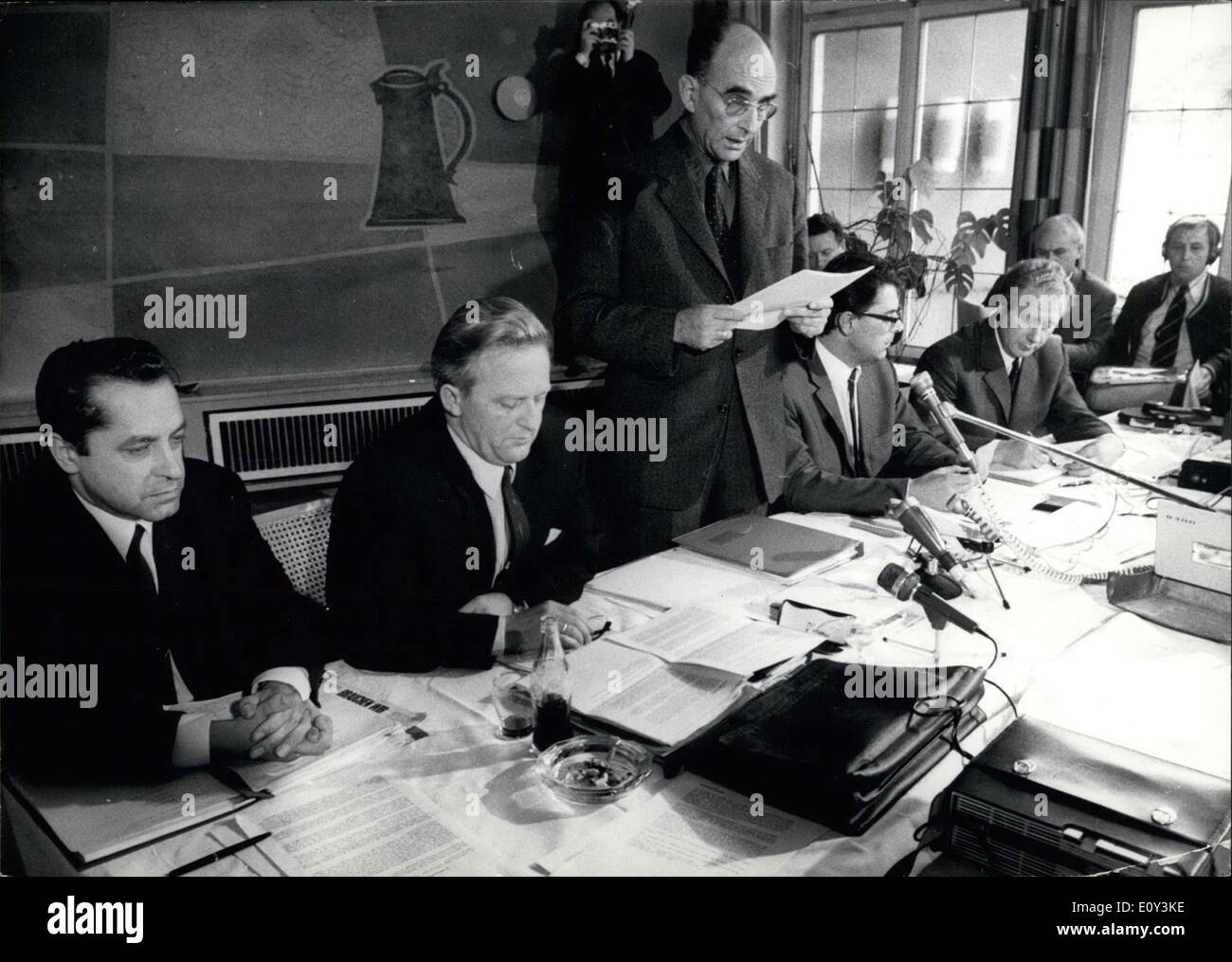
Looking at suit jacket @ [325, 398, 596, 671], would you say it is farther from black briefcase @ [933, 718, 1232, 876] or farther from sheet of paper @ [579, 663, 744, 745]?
black briefcase @ [933, 718, 1232, 876]

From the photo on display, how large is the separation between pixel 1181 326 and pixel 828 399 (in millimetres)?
1236

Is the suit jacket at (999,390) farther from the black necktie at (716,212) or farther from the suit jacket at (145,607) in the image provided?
the suit jacket at (145,607)

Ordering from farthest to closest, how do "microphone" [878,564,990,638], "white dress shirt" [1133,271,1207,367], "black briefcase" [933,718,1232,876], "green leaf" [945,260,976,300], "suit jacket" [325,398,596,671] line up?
"green leaf" [945,260,976,300], "white dress shirt" [1133,271,1207,367], "suit jacket" [325,398,596,671], "microphone" [878,564,990,638], "black briefcase" [933,718,1232,876]

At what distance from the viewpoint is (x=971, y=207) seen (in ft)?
11.9

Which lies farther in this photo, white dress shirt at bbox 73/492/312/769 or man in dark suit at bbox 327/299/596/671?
man in dark suit at bbox 327/299/596/671

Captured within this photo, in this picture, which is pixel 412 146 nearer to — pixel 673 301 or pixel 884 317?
pixel 673 301

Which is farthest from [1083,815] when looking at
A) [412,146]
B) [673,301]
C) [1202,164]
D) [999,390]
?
[1202,164]

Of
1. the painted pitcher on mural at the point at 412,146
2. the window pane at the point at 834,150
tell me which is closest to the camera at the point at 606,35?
the painted pitcher on mural at the point at 412,146

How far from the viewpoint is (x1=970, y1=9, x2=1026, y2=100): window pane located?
122 inches

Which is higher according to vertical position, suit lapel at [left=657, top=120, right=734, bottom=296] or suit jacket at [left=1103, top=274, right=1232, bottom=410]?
suit lapel at [left=657, top=120, right=734, bottom=296]

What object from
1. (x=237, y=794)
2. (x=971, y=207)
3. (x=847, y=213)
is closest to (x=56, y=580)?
A: (x=237, y=794)

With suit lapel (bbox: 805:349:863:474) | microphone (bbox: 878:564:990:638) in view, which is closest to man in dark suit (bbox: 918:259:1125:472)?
suit lapel (bbox: 805:349:863:474)

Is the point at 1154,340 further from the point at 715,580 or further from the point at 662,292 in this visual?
the point at 715,580

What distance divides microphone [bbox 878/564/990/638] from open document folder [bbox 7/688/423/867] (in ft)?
2.66
